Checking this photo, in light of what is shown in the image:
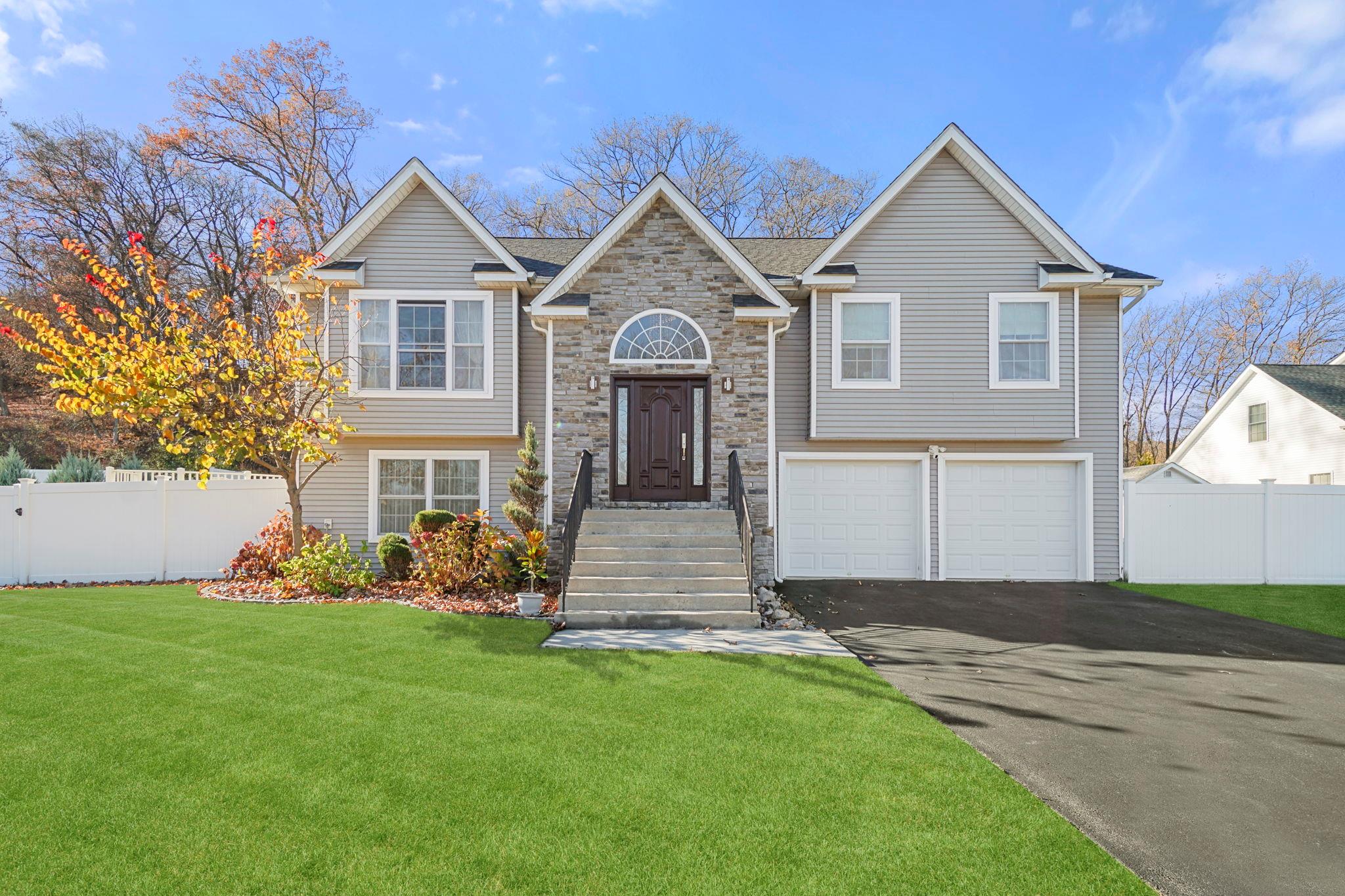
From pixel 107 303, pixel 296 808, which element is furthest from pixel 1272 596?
pixel 107 303

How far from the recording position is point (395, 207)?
11.8 m

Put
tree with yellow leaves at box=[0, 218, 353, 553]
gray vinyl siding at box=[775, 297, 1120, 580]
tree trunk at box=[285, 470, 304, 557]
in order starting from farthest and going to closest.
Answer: gray vinyl siding at box=[775, 297, 1120, 580] → tree trunk at box=[285, 470, 304, 557] → tree with yellow leaves at box=[0, 218, 353, 553]

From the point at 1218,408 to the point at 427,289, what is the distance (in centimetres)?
2609

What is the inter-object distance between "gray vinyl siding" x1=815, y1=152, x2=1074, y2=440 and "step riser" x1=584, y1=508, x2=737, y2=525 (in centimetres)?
300

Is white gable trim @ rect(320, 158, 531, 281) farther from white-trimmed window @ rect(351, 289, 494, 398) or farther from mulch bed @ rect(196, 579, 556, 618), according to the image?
mulch bed @ rect(196, 579, 556, 618)

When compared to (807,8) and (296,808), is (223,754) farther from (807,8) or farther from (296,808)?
(807,8)

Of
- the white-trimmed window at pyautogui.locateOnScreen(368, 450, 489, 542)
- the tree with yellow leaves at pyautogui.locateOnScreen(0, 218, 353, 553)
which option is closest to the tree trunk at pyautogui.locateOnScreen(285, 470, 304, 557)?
the tree with yellow leaves at pyautogui.locateOnScreen(0, 218, 353, 553)

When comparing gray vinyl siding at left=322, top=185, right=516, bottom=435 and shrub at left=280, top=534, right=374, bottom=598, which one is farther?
gray vinyl siding at left=322, top=185, right=516, bottom=435

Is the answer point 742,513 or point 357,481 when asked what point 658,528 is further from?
point 357,481

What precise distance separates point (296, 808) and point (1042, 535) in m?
12.6

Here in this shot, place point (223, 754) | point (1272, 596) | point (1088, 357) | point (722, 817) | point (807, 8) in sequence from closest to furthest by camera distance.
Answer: point (722, 817) < point (223, 754) < point (1272, 596) < point (807, 8) < point (1088, 357)

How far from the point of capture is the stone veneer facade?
11.0 meters

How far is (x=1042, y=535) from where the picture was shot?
1225cm

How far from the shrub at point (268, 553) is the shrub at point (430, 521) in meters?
2.11
